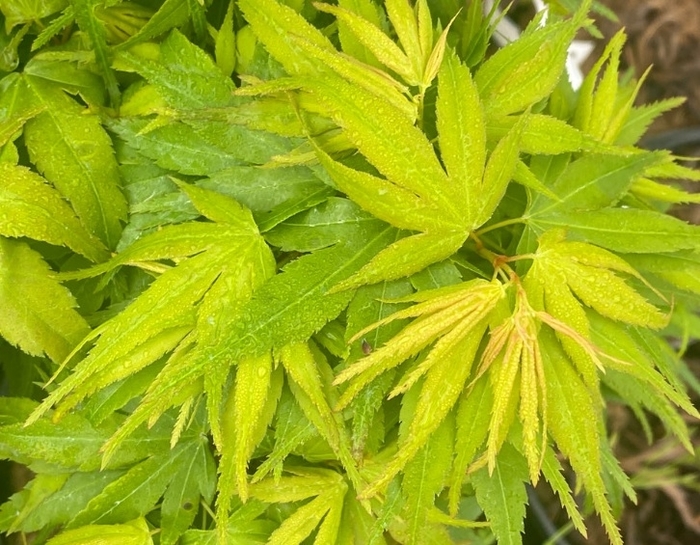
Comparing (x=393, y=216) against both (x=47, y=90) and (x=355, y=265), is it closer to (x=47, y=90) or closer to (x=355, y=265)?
(x=355, y=265)

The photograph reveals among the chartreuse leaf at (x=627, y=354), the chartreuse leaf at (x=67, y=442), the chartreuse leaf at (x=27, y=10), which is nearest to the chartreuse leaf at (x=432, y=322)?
the chartreuse leaf at (x=627, y=354)

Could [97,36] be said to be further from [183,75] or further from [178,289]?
[178,289]

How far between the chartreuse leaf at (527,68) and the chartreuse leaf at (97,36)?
28 cm

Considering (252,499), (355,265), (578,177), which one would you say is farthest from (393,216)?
(252,499)

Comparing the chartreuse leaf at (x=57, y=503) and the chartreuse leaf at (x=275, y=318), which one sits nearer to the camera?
the chartreuse leaf at (x=275, y=318)

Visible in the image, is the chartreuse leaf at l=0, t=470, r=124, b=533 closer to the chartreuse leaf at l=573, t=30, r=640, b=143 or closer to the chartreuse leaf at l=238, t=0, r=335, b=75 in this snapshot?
the chartreuse leaf at l=238, t=0, r=335, b=75

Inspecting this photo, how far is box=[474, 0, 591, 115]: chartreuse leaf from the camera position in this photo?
1.58 feet

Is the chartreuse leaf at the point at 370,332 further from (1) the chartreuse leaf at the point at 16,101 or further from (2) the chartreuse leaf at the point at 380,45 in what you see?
(1) the chartreuse leaf at the point at 16,101

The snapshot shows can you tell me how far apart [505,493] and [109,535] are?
12.5 inches

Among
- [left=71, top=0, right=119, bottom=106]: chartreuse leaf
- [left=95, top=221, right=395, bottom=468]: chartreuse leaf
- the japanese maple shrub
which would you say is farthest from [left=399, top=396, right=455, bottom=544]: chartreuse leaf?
[left=71, top=0, right=119, bottom=106]: chartreuse leaf

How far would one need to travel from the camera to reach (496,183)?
454 millimetres

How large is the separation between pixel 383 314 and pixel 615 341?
18 centimetres

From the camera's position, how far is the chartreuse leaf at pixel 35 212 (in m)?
0.45

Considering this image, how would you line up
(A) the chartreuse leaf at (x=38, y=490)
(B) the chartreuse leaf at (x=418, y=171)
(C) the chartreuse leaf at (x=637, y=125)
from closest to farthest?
(B) the chartreuse leaf at (x=418, y=171), (A) the chartreuse leaf at (x=38, y=490), (C) the chartreuse leaf at (x=637, y=125)
